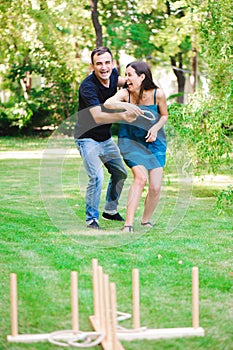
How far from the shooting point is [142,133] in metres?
7.60

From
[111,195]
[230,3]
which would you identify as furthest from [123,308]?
[230,3]

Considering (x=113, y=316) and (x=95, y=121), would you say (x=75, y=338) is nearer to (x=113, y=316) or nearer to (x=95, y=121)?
(x=113, y=316)

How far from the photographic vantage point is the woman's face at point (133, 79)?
7.36m

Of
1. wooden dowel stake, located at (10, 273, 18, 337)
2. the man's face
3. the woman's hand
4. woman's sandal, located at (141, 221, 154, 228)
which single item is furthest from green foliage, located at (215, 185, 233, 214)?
wooden dowel stake, located at (10, 273, 18, 337)

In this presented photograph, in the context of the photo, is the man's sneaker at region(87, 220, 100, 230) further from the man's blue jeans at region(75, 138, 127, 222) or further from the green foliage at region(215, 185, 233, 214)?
the green foliage at region(215, 185, 233, 214)

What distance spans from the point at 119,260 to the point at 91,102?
206 centimetres

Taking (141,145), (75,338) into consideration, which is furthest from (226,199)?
(75,338)

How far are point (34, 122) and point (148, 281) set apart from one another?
20.1 meters

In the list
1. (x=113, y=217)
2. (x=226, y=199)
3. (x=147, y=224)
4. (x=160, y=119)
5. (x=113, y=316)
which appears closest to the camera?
(x=113, y=316)

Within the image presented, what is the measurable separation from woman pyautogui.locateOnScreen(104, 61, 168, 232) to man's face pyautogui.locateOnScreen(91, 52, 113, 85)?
8.7 inches

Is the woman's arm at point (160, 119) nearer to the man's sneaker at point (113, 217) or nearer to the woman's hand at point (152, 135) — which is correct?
the woman's hand at point (152, 135)

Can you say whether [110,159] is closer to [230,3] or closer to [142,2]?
[230,3]

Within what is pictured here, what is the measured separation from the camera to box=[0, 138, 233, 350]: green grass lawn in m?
4.46

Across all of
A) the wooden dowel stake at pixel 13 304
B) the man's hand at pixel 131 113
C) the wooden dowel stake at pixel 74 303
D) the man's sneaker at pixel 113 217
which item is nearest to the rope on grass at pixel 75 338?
the wooden dowel stake at pixel 74 303
